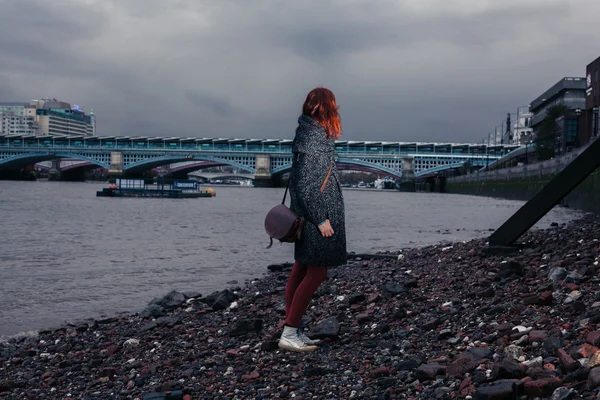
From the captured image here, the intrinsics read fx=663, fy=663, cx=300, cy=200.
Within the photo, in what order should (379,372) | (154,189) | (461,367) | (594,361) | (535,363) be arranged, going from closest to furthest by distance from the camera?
(594,361) < (535,363) < (461,367) < (379,372) < (154,189)

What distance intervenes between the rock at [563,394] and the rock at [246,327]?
3.02 metres

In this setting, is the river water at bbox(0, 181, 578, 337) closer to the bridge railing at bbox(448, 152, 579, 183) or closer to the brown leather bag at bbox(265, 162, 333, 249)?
the brown leather bag at bbox(265, 162, 333, 249)

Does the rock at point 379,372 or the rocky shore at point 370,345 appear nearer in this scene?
the rocky shore at point 370,345

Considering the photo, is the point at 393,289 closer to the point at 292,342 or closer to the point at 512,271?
the point at 512,271

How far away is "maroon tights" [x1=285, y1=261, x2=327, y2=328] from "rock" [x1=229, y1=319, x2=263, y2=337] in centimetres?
84

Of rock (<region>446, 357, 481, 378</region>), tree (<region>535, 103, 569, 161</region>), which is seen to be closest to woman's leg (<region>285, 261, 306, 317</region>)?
rock (<region>446, 357, 481, 378</region>)

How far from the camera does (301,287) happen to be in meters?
4.80

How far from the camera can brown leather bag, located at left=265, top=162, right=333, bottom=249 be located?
4535 mm

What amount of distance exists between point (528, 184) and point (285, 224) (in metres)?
45.3

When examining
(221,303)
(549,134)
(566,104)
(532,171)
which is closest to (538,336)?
(221,303)

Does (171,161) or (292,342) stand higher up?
(171,161)

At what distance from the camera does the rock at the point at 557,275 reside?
5591 millimetres

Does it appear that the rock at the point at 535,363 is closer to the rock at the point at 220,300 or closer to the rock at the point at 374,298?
the rock at the point at 374,298

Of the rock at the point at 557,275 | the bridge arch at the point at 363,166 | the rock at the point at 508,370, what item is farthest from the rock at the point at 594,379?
the bridge arch at the point at 363,166
